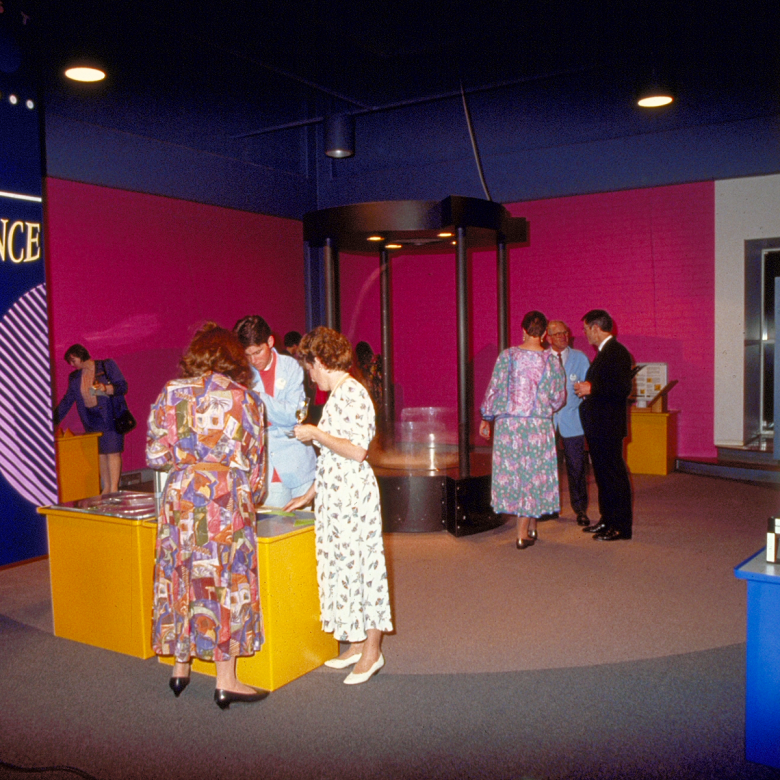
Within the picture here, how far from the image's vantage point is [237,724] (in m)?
2.83

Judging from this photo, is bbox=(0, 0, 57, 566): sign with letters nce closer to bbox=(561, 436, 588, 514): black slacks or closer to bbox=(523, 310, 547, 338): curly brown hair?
bbox=(523, 310, 547, 338): curly brown hair

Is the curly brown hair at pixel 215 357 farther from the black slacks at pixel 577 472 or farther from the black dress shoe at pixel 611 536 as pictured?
the black slacks at pixel 577 472

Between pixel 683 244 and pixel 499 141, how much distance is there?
2579 mm

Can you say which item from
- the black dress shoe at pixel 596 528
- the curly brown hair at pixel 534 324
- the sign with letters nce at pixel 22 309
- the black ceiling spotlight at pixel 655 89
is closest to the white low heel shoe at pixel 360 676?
the curly brown hair at pixel 534 324

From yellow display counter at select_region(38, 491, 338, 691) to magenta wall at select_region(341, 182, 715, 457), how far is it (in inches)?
249

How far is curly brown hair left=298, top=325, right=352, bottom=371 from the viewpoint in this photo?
3.12 meters

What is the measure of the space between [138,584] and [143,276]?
208 inches

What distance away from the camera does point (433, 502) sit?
575 centimetres

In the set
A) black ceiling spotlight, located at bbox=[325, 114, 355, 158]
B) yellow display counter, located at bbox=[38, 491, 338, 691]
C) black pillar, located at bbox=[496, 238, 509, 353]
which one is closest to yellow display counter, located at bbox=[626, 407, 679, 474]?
black pillar, located at bbox=[496, 238, 509, 353]

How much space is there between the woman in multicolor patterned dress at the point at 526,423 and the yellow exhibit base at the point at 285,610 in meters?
2.21

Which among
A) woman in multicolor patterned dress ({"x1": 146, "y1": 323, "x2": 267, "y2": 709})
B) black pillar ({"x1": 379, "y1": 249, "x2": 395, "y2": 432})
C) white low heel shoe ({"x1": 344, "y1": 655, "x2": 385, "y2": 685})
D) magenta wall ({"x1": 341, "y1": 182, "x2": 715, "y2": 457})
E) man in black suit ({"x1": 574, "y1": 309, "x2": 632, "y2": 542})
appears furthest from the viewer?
magenta wall ({"x1": 341, "y1": 182, "x2": 715, "y2": 457})

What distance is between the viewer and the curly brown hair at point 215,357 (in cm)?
281

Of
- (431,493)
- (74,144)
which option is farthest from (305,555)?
(74,144)

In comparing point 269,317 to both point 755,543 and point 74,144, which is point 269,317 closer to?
point 74,144
